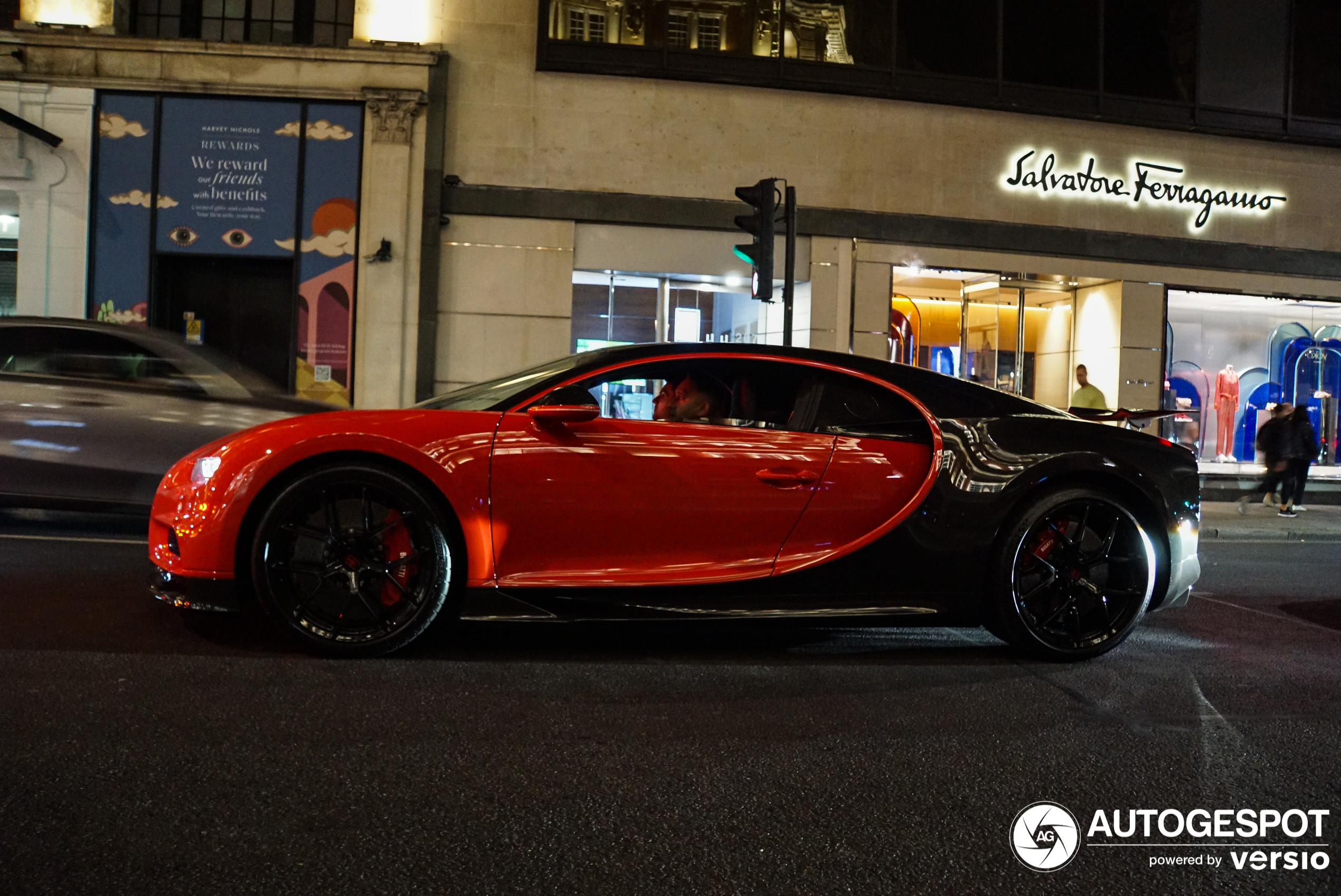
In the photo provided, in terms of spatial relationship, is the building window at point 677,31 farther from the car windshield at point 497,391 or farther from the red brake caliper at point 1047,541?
the red brake caliper at point 1047,541

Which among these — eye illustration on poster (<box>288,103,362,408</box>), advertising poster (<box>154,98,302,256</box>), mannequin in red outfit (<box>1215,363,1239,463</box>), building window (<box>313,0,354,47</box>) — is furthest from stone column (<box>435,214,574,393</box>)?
mannequin in red outfit (<box>1215,363,1239,463</box>)

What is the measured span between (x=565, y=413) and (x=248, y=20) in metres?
13.9

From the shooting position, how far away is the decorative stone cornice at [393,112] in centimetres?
1490

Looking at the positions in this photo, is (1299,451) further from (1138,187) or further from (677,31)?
(677,31)

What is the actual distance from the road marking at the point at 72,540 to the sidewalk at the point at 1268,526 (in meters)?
10.2

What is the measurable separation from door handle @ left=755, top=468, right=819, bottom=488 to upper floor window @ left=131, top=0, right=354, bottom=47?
13.4m

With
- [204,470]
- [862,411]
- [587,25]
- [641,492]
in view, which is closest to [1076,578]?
[862,411]

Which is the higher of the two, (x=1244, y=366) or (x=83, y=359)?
(x=1244, y=366)

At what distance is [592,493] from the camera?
4402mm

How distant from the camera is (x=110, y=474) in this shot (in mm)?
7512

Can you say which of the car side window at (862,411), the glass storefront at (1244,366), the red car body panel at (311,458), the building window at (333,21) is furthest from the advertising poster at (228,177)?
the glass storefront at (1244,366)

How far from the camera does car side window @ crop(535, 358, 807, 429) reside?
468 centimetres

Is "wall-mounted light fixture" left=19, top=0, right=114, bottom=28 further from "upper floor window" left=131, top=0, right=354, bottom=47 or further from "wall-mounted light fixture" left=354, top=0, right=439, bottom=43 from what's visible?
"wall-mounted light fixture" left=354, top=0, right=439, bottom=43

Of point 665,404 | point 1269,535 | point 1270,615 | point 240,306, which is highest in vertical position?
point 240,306
